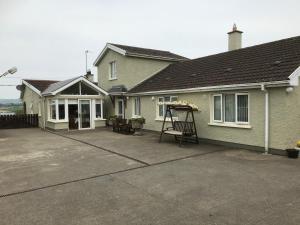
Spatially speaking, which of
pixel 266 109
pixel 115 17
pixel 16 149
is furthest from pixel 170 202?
pixel 115 17

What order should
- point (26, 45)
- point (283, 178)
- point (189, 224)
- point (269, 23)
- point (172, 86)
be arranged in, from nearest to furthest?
1. point (189, 224)
2. point (283, 178)
3. point (172, 86)
4. point (269, 23)
5. point (26, 45)

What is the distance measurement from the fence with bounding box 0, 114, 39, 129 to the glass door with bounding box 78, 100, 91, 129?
6234mm

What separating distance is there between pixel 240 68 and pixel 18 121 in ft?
65.1

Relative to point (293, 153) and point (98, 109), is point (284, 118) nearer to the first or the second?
point (293, 153)

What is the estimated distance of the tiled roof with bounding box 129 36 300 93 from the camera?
10266mm

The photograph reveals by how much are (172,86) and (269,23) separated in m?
8.87

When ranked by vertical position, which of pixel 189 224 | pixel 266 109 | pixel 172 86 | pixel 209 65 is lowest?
pixel 189 224

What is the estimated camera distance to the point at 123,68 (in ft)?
67.0

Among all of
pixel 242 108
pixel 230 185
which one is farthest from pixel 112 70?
pixel 230 185

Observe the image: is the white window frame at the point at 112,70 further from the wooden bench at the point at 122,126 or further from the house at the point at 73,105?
the wooden bench at the point at 122,126

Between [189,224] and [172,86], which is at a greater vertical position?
[172,86]

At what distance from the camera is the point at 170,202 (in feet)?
16.9

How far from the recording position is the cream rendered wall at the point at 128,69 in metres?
19.8

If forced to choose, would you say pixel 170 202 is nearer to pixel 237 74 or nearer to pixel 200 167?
pixel 200 167
